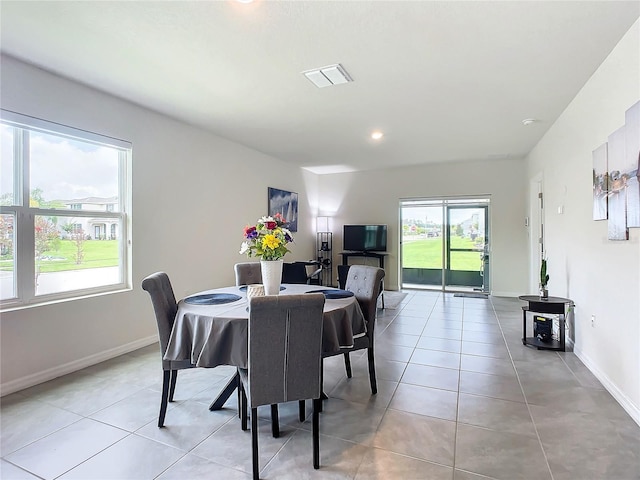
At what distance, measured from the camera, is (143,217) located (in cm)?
372

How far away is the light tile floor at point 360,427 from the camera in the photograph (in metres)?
1.77

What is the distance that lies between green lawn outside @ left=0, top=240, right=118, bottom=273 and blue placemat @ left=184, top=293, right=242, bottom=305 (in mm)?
1533

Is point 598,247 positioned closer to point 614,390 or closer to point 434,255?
point 614,390

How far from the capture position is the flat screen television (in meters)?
7.34

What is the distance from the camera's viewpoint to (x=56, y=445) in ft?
6.49

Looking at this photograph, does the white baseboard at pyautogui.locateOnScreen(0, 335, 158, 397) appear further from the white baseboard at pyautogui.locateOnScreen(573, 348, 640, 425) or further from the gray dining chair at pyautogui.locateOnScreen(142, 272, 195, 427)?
the white baseboard at pyautogui.locateOnScreen(573, 348, 640, 425)

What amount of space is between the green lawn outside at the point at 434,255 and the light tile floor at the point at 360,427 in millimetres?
3832

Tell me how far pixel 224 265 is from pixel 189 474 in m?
3.44

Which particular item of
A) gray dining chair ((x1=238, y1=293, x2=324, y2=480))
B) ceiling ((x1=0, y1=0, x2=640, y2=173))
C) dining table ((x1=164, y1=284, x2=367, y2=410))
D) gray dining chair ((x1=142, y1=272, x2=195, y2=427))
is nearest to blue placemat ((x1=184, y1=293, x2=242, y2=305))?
dining table ((x1=164, y1=284, x2=367, y2=410))

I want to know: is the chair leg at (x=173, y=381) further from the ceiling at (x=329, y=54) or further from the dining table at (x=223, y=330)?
the ceiling at (x=329, y=54)

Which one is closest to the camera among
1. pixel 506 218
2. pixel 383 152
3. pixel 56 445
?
pixel 56 445

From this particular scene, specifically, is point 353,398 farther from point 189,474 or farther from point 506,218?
point 506,218

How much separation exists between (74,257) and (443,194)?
6349mm

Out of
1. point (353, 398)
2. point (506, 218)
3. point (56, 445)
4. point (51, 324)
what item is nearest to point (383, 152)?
point (506, 218)
